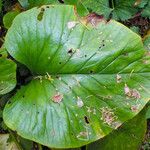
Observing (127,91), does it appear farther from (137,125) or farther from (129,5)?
(129,5)

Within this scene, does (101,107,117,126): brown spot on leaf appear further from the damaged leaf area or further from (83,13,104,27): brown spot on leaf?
(83,13,104,27): brown spot on leaf

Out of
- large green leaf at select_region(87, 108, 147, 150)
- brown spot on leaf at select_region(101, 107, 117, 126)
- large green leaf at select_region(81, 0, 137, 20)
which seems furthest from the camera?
large green leaf at select_region(81, 0, 137, 20)

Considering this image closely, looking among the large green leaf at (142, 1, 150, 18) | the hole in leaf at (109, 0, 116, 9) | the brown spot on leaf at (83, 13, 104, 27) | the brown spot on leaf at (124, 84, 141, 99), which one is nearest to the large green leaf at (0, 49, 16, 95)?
the brown spot on leaf at (83, 13, 104, 27)

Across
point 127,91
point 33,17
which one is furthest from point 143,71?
point 33,17

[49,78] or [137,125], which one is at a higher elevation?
[49,78]

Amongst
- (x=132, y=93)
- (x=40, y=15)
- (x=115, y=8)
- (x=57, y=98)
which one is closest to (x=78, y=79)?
(x=57, y=98)

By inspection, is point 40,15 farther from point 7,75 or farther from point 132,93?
point 132,93
